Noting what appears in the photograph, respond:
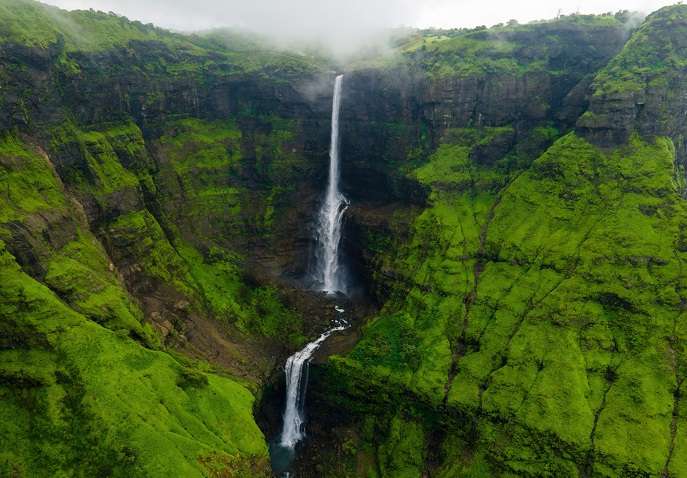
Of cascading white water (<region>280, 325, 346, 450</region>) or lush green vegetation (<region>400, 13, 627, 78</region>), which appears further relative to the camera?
lush green vegetation (<region>400, 13, 627, 78</region>)

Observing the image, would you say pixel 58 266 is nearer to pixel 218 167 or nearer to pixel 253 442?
pixel 253 442

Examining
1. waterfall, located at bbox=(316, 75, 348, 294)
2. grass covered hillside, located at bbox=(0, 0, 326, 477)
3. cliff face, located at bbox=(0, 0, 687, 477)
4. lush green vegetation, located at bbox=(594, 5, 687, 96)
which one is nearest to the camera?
grass covered hillside, located at bbox=(0, 0, 326, 477)

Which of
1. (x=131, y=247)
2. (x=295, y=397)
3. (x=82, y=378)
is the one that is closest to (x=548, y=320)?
(x=295, y=397)

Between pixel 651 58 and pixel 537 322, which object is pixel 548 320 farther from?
pixel 651 58

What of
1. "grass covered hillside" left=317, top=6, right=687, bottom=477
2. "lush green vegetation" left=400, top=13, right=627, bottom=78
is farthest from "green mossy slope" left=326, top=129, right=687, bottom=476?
"lush green vegetation" left=400, top=13, right=627, bottom=78

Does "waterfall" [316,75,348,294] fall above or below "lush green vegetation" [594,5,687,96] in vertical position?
below

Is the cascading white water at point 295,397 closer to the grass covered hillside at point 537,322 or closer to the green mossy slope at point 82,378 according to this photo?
the grass covered hillside at point 537,322

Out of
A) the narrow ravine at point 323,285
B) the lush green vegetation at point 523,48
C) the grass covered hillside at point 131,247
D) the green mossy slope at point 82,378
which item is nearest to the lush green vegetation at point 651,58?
the lush green vegetation at point 523,48

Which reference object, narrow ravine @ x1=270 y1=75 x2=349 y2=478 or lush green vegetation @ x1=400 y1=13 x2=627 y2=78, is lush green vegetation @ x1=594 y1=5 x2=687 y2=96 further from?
narrow ravine @ x1=270 y1=75 x2=349 y2=478
